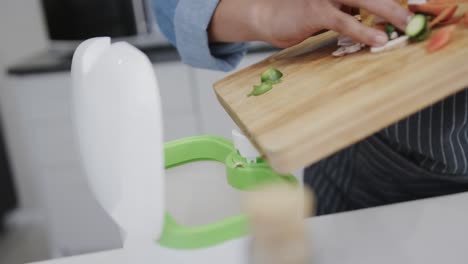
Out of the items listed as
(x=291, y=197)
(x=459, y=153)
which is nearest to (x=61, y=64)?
(x=459, y=153)

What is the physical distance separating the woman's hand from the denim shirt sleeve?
2 cm

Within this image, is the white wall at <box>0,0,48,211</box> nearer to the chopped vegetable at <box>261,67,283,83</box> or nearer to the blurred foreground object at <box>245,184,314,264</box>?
the chopped vegetable at <box>261,67,283,83</box>

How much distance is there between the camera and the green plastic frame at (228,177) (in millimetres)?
397

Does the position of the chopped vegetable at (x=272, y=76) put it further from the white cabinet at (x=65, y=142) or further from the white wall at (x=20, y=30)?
the white wall at (x=20, y=30)

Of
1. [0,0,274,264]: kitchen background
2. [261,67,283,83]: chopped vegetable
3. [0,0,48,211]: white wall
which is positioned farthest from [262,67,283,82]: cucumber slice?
[0,0,48,211]: white wall

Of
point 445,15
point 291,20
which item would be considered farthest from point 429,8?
point 291,20

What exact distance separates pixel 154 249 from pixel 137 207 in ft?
0.19

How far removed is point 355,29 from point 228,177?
188mm

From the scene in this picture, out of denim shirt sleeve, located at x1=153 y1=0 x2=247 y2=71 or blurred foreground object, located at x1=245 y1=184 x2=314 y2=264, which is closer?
blurred foreground object, located at x1=245 y1=184 x2=314 y2=264

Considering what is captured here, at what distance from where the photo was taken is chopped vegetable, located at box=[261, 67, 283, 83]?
0.51 m

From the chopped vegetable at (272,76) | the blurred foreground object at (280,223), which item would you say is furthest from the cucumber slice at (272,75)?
the blurred foreground object at (280,223)

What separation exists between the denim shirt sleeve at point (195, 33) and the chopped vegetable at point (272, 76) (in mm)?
181

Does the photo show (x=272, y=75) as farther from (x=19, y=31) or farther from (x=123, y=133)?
(x=19, y=31)

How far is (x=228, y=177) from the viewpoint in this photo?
1.48 ft
